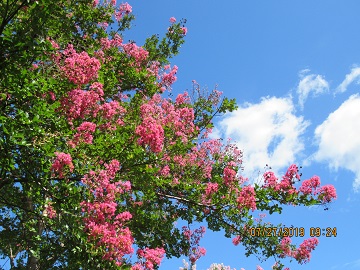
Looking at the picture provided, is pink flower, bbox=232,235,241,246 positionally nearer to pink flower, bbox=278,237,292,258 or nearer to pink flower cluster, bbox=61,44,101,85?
pink flower, bbox=278,237,292,258

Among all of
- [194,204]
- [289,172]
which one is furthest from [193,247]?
[289,172]

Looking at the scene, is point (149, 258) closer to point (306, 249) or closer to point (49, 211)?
point (49, 211)

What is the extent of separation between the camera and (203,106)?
567 inches

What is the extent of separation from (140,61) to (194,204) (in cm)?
478

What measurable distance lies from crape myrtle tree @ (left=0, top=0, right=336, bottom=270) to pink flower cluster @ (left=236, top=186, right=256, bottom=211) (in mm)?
27

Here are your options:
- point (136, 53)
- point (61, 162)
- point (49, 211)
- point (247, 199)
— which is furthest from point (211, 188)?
point (136, 53)

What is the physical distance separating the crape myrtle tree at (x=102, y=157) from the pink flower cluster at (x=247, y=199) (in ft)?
0.09

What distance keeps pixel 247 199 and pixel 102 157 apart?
3.81m

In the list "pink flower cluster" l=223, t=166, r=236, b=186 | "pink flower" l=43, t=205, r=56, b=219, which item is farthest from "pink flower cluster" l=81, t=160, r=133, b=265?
"pink flower cluster" l=223, t=166, r=236, b=186

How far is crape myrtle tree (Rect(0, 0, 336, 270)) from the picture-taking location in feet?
23.0

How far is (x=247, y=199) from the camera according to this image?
963 centimetres

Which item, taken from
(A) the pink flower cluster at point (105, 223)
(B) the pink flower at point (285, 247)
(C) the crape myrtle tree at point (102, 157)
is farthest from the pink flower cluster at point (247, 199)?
(A) the pink flower cluster at point (105, 223)

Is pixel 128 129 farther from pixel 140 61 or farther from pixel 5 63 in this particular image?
pixel 140 61

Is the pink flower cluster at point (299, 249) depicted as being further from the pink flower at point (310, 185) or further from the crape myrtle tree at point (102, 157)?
the pink flower at point (310, 185)
